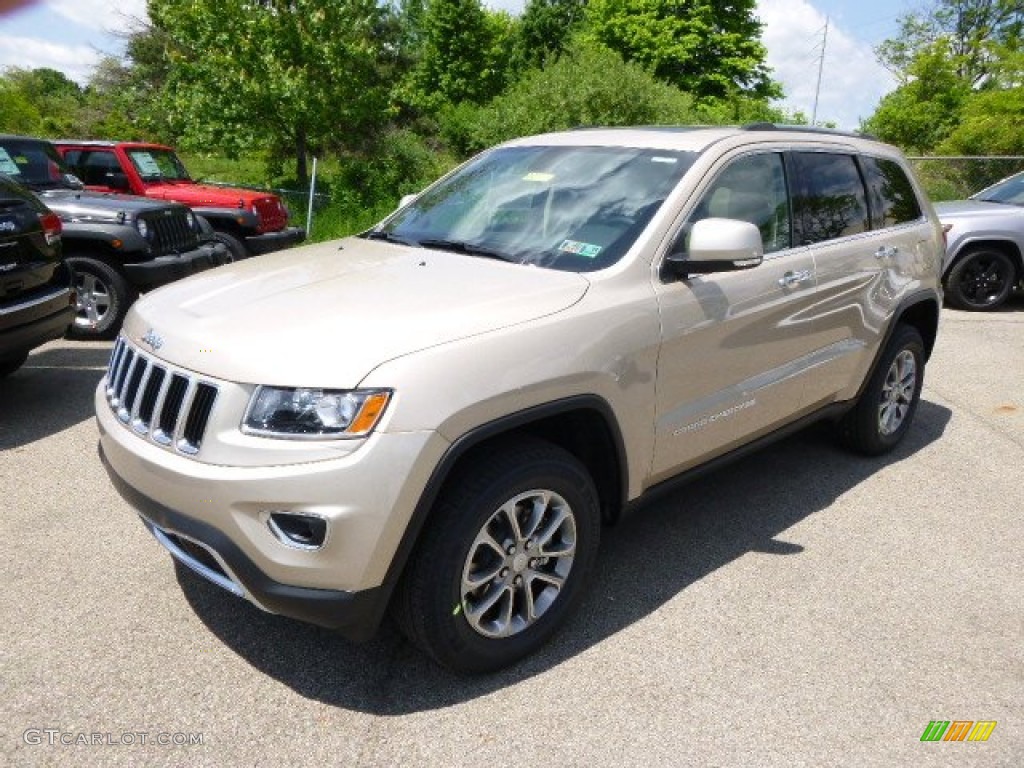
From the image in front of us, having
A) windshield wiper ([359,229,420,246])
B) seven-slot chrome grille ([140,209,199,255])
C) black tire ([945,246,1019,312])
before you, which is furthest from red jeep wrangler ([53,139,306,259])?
black tire ([945,246,1019,312])

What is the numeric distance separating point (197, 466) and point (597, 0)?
3865cm

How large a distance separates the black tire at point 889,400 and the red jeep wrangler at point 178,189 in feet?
24.2

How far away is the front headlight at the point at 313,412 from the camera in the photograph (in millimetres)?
2293

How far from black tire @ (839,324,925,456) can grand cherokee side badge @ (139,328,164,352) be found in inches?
143

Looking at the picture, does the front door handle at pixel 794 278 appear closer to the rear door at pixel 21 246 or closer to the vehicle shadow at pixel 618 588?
the vehicle shadow at pixel 618 588

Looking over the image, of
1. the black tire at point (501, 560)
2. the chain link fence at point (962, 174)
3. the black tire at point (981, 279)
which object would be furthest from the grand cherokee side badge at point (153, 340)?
the chain link fence at point (962, 174)

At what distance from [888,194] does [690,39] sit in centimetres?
3299

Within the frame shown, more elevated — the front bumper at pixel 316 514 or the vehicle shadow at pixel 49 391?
the front bumper at pixel 316 514

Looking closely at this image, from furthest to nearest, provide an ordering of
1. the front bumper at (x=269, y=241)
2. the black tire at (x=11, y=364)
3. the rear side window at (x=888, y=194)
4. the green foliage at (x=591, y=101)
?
the green foliage at (x=591, y=101) → the front bumper at (x=269, y=241) → the black tire at (x=11, y=364) → the rear side window at (x=888, y=194)

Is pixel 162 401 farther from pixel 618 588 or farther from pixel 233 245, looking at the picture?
pixel 233 245

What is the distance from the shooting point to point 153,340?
2.72m

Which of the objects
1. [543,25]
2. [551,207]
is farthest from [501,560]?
[543,25]

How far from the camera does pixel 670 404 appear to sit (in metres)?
3.14

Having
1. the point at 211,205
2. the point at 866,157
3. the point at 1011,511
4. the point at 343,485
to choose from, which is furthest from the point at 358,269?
the point at 211,205
